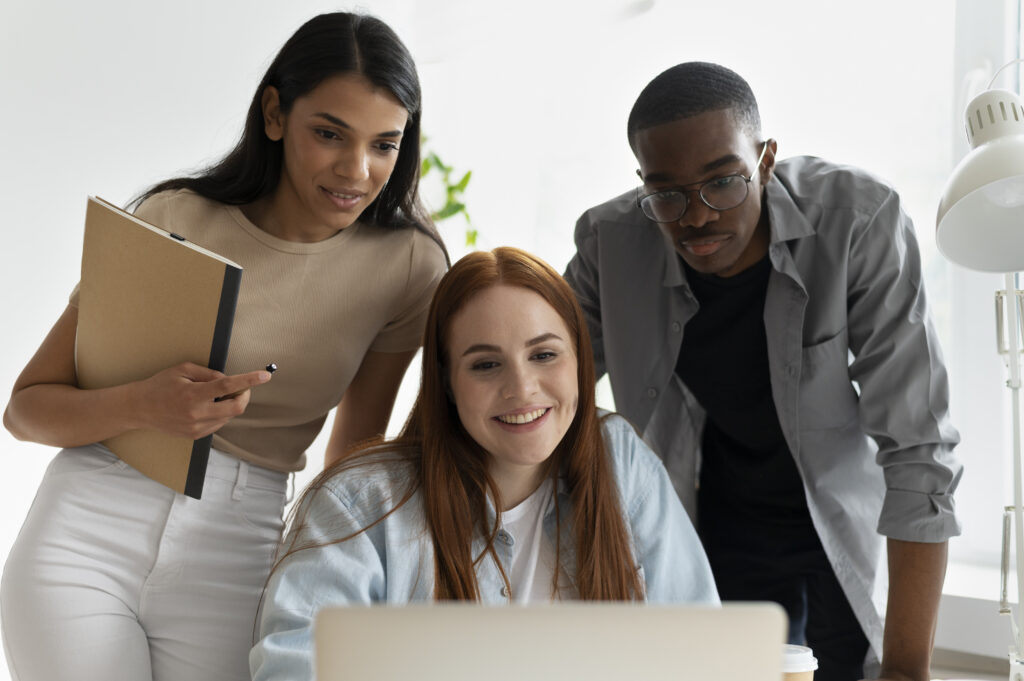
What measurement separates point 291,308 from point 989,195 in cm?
108

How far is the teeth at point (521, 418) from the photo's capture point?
1435mm

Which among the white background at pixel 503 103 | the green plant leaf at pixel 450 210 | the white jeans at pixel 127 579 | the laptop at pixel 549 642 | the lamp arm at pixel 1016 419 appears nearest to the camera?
the laptop at pixel 549 642

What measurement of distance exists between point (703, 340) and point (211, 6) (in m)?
1.72

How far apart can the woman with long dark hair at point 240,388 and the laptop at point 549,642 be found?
74 centimetres

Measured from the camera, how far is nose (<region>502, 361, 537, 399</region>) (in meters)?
1.42

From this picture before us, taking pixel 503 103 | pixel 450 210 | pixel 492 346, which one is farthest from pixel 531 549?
pixel 503 103

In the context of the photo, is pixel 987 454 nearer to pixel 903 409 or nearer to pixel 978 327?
pixel 978 327

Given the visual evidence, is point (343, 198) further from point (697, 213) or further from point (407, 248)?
point (697, 213)

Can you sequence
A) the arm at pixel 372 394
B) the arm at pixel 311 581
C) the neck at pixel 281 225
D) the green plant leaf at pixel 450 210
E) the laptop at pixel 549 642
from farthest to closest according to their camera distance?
the green plant leaf at pixel 450 210, the arm at pixel 372 394, the neck at pixel 281 225, the arm at pixel 311 581, the laptop at pixel 549 642

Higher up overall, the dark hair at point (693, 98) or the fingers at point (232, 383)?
the dark hair at point (693, 98)

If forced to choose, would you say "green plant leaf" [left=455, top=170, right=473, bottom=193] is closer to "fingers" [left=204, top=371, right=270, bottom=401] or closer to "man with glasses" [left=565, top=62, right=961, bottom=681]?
"man with glasses" [left=565, top=62, right=961, bottom=681]

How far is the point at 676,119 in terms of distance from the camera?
5.01 ft

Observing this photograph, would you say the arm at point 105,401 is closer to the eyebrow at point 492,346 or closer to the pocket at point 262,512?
the pocket at point 262,512

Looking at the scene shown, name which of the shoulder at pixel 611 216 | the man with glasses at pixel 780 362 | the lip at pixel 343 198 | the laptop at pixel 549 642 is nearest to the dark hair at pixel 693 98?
the man with glasses at pixel 780 362
